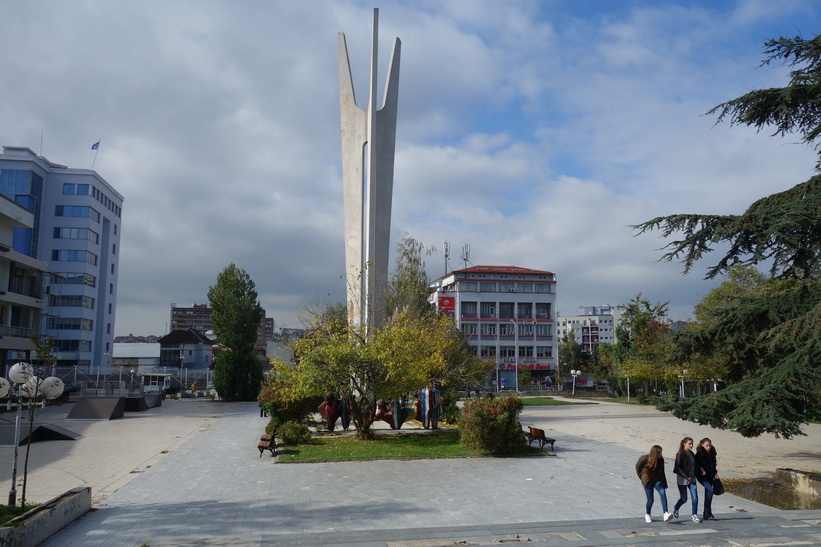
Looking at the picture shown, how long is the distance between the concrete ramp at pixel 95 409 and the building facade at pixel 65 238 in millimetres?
33024

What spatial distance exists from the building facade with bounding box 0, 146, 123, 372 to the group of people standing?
61.1 m

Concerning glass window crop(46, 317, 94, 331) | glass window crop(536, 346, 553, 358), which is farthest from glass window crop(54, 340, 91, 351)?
glass window crop(536, 346, 553, 358)

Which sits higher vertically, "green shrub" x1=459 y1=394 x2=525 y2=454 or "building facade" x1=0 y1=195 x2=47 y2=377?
"building facade" x1=0 y1=195 x2=47 y2=377

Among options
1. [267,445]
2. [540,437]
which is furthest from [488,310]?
[267,445]

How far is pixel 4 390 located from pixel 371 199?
55.3 feet

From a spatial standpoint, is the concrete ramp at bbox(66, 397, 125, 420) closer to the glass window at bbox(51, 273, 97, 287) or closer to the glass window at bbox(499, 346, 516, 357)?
the glass window at bbox(51, 273, 97, 287)

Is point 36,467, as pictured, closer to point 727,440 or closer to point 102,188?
point 727,440

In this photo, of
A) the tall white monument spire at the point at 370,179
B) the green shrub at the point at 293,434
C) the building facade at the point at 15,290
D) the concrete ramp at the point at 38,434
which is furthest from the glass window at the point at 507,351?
the green shrub at the point at 293,434

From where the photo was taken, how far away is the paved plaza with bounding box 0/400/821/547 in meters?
8.81

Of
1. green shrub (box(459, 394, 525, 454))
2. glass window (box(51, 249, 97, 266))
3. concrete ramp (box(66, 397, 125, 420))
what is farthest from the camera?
glass window (box(51, 249, 97, 266))

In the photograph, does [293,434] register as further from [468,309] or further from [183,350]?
[183,350]

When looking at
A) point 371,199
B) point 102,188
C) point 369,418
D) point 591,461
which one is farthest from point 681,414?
point 102,188

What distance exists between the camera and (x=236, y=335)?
4819 centimetres

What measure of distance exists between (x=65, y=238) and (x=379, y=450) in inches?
2228
